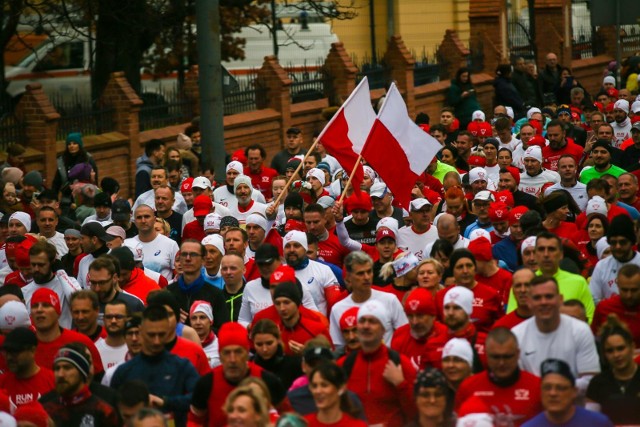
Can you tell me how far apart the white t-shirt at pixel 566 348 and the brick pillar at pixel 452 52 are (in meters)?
24.7

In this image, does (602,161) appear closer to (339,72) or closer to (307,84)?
(339,72)

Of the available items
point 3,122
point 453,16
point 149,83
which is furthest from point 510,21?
point 3,122

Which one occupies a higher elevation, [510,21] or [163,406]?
[510,21]

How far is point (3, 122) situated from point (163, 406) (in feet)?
43.7

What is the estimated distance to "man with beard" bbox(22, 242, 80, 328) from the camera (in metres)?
12.1

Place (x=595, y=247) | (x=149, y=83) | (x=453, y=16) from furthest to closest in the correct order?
(x=453, y=16) → (x=149, y=83) → (x=595, y=247)

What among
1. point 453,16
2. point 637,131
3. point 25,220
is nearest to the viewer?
point 25,220

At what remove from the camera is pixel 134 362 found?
956 centimetres

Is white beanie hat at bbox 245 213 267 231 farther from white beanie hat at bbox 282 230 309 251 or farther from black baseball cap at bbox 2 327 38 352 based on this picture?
black baseball cap at bbox 2 327 38 352

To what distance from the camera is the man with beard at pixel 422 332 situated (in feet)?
31.7

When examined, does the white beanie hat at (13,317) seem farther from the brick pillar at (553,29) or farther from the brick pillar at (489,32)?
the brick pillar at (553,29)

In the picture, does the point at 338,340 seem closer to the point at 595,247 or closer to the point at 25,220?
the point at 595,247

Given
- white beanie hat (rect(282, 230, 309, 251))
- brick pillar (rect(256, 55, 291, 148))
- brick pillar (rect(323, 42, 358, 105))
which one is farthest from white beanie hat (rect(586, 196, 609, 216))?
brick pillar (rect(323, 42, 358, 105))

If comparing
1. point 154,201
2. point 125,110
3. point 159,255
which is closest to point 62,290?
point 159,255
